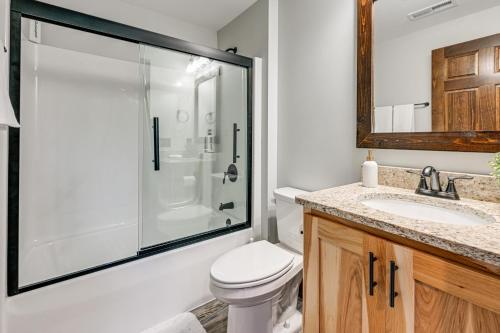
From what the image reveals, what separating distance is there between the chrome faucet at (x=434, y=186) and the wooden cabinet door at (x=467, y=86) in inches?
7.9

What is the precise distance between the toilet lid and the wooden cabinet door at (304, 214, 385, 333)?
0.29m

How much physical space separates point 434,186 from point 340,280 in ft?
1.97

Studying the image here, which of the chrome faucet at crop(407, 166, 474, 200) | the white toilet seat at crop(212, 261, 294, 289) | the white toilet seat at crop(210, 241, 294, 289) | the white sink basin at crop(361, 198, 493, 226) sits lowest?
the white toilet seat at crop(212, 261, 294, 289)

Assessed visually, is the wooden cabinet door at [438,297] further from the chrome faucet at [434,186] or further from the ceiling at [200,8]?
the ceiling at [200,8]

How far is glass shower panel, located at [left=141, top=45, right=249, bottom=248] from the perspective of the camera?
1.80 meters

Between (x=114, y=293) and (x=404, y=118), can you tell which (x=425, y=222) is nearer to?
(x=404, y=118)

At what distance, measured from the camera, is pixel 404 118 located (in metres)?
1.22

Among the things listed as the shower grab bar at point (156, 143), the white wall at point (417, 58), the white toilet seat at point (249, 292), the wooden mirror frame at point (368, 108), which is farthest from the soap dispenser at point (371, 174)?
the shower grab bar at point (156, 143)

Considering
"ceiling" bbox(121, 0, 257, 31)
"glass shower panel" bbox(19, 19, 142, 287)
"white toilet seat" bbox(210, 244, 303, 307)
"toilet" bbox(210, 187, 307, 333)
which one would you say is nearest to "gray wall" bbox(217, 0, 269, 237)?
"ceiling" bbox(121, 0, 257, 31)

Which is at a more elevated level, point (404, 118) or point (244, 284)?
point (404, 118)

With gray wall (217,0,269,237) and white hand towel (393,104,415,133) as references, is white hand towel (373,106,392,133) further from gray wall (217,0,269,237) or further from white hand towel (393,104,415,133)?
gray wall (217,0,269,237)

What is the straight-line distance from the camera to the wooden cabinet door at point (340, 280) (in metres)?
0.77

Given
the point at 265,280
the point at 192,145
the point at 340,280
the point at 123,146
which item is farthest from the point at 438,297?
the point at 123,146

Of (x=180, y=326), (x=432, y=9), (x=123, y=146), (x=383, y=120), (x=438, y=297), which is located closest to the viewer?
(x=438, y=297)
